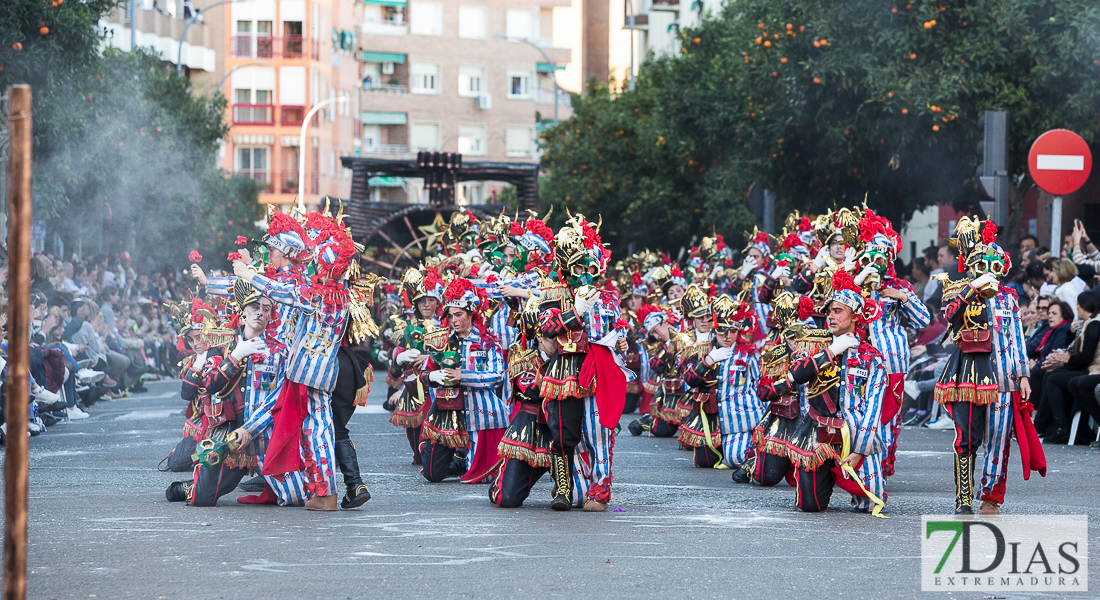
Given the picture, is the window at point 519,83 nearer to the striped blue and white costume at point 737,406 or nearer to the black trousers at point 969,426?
the striped blue and white costume at point 737,406

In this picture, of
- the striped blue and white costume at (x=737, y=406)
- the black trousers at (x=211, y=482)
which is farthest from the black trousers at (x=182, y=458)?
the striped blue and white costume at (x=737, y=406)

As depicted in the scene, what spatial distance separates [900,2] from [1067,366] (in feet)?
24.6

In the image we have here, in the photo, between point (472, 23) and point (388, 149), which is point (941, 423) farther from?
point (472, 23)

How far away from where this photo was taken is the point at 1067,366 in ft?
51.9

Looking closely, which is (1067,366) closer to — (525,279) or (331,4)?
(525,279)

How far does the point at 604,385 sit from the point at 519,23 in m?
76.6

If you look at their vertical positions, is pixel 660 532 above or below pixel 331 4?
below

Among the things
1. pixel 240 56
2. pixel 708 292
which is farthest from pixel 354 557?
pixel 240 56

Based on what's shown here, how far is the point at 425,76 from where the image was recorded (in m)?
82.8

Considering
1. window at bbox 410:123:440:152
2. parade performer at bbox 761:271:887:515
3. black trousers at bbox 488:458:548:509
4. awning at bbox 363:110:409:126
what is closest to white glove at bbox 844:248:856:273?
parade performer at bbox 761:271:887:515

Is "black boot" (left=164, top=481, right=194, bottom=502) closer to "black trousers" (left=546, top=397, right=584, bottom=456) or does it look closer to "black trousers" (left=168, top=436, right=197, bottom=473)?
"black trousers" (left=168, top=436, right=197, bottom=473)

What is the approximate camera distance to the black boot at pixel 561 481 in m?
10.6

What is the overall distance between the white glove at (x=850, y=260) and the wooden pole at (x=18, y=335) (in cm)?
703

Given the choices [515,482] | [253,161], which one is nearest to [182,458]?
[515,482]
